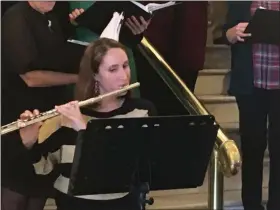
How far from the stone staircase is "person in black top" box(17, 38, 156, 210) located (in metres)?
0.61

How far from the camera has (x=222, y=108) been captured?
3.00 metres

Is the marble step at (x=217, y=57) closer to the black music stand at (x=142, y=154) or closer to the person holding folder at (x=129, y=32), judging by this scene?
the person holding folder at (x=129, y=32)

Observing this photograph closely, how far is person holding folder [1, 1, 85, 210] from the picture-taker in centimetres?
204

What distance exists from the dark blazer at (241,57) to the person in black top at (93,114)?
0.56 m

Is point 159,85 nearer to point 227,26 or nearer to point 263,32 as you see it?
point 227,26

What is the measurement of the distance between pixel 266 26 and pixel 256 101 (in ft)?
1.09

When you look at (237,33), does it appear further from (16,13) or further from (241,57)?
(16,13)

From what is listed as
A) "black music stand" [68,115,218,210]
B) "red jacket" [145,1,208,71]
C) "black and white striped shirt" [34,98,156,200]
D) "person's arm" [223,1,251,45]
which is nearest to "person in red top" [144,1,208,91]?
"red jacket" [145,1,208,71]

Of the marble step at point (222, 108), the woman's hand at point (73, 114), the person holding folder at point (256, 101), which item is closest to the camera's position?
the woman's hand at point (73, 114)

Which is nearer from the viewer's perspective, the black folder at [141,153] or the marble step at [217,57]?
the black folder at [141,153]

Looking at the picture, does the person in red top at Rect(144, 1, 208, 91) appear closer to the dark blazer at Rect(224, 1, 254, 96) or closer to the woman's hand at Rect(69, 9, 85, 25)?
the dark blazer at Rect(224, 1, 254, 96)

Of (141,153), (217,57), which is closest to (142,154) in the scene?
(141,153)

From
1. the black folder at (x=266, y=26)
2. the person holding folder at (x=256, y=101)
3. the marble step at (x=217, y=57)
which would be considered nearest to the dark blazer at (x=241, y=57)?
the person holding folder at (x=256, y=101)

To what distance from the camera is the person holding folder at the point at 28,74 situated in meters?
2.04
